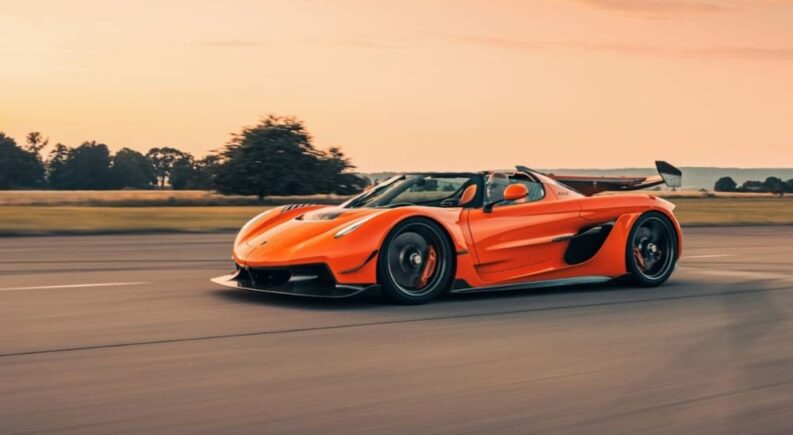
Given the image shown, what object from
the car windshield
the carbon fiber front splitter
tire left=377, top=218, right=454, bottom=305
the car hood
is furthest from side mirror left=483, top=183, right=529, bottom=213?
the carbon fiber front splitter

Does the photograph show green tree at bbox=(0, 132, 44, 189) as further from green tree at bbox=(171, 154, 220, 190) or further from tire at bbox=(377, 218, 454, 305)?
tire at bbox=(377, 218, 454, 305)

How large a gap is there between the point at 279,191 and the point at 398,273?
215 ft

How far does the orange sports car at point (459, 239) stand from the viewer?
824cm

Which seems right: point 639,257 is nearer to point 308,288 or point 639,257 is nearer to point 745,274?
point 745,274

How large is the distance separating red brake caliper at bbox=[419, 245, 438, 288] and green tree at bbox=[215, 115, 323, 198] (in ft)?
206

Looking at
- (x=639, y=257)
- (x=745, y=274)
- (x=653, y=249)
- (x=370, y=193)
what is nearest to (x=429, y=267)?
(x=370, y=193)

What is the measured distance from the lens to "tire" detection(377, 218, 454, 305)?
27.2ft

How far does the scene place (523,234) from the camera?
9195mm

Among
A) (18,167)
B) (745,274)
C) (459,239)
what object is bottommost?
(745,274)

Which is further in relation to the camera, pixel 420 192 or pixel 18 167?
pixel 18 167

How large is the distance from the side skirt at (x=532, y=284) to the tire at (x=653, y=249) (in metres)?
0.36

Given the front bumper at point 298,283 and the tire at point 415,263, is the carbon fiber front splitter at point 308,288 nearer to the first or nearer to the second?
the front bumper at point 298,283

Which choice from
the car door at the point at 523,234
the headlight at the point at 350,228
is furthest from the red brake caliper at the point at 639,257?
the headlight at the point at 350,228

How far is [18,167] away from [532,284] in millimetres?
65783
